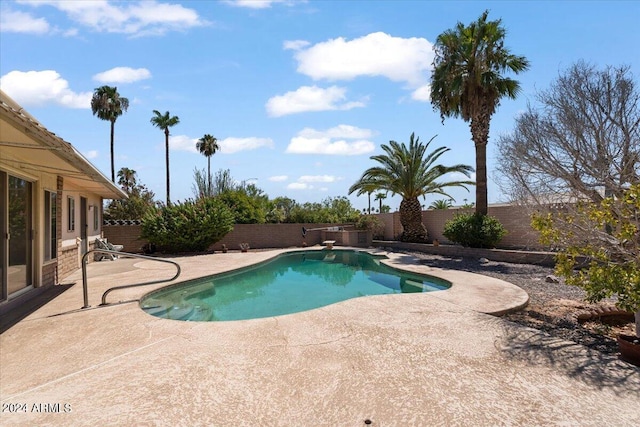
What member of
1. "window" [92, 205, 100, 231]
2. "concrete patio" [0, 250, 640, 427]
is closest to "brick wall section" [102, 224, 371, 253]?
"window" [92, 205, 100, 231]

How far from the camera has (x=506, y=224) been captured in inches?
654

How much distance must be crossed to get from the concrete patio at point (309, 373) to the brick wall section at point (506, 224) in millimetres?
7862

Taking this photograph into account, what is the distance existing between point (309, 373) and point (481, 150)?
15.5 meters

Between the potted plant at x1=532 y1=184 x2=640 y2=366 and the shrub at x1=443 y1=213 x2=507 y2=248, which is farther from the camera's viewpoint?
the shrub at x1=443 y1=213 x2=507 y2=248

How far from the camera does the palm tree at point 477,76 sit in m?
15.4

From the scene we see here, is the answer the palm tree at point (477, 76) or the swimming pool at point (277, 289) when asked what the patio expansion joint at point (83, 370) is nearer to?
the swimming pool at point (277, 289)

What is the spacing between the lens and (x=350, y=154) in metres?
24.0

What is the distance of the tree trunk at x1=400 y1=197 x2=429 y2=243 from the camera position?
20.3 meters

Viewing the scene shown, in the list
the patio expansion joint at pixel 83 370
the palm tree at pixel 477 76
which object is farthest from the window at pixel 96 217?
the palm tree at pixel 477 76

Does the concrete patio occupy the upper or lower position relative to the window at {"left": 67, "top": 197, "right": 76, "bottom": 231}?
lower

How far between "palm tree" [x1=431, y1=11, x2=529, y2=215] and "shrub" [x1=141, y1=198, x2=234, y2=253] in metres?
11.9

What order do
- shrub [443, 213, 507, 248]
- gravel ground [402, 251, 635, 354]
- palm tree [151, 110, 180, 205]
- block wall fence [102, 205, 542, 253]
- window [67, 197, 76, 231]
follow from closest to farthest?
gravel ground [402, 251, 635, 354] < window [67, 197, 76, 231] < shrub [443, 213, 507, 248] < block wall fence [102, 205, 542, 253] < palm tree [151, 110, 180, 205]

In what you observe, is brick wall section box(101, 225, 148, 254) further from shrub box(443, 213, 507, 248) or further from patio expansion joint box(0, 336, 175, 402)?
patio expansion joint box(0, 336, 175, 402)

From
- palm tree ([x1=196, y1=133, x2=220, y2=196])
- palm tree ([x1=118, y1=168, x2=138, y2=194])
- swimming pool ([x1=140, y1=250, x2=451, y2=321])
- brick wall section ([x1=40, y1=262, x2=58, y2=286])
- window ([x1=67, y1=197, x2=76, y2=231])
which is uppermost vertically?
palm tree ([x1=196, y1=133, x2=220, y2=196])
